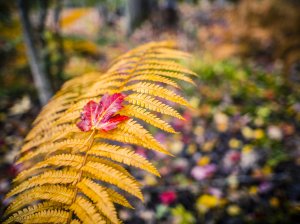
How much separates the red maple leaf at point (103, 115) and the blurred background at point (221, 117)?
1232mm

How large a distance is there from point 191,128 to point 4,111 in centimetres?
274

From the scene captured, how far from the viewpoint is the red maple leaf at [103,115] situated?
784mm

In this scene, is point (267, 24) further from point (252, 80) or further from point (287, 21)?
point (252, 80)

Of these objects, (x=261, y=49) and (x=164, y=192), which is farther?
(x=261, y=49)

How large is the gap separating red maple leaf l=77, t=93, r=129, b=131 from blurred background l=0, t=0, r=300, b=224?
4.04 ft

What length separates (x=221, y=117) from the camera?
123 inches

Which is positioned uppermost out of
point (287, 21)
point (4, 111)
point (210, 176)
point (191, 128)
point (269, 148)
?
point (287, 21)

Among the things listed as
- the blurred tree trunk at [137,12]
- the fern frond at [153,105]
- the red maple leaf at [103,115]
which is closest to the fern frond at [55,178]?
the red maple leaf at [103,115]

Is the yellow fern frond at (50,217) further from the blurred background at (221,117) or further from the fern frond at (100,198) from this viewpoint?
the blurred background at (221,117)

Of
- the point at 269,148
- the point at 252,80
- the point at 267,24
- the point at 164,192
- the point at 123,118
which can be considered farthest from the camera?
the point at 267,24

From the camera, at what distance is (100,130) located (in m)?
0.82

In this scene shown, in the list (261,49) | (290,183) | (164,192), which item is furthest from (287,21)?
(164,192)

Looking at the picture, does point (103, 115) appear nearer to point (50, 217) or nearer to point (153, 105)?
point (153, 105)

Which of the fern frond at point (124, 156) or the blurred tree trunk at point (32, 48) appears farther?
the blurred tree trunk at point (32, 48)
